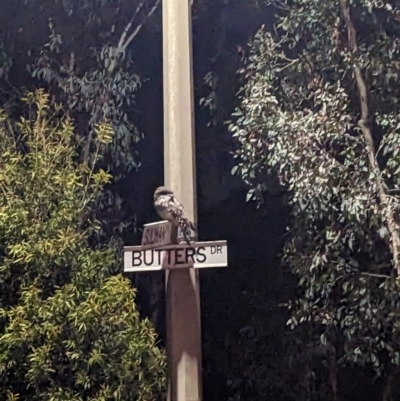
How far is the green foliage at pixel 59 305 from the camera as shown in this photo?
3.38 metres

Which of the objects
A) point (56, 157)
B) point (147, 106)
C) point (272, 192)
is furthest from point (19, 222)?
point (272, 192)

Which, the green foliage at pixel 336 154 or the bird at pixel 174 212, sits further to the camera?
the green foliage at pixel 336 154

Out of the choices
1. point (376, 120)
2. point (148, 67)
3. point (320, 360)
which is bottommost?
point (320, 360)

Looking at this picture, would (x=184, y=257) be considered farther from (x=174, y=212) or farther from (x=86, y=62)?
(x=86, y=62)

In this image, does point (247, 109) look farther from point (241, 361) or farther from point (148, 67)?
point (241, 361)

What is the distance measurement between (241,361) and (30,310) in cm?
102

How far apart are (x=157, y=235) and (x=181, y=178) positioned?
22 cm

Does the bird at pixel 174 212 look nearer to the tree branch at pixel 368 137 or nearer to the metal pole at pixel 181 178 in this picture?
the metal pole at pixel 181 178

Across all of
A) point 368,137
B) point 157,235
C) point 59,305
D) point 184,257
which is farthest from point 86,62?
point 184,257

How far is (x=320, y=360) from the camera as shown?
12.0ft

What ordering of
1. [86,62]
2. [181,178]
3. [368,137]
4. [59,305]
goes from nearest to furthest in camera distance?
[181,178] → [59,305] → [368,137] → [86,62]

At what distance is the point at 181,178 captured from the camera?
2.77m

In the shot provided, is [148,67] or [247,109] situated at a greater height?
[148,67]

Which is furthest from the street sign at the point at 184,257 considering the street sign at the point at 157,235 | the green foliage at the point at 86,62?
the green foliage at the point at 86,62
